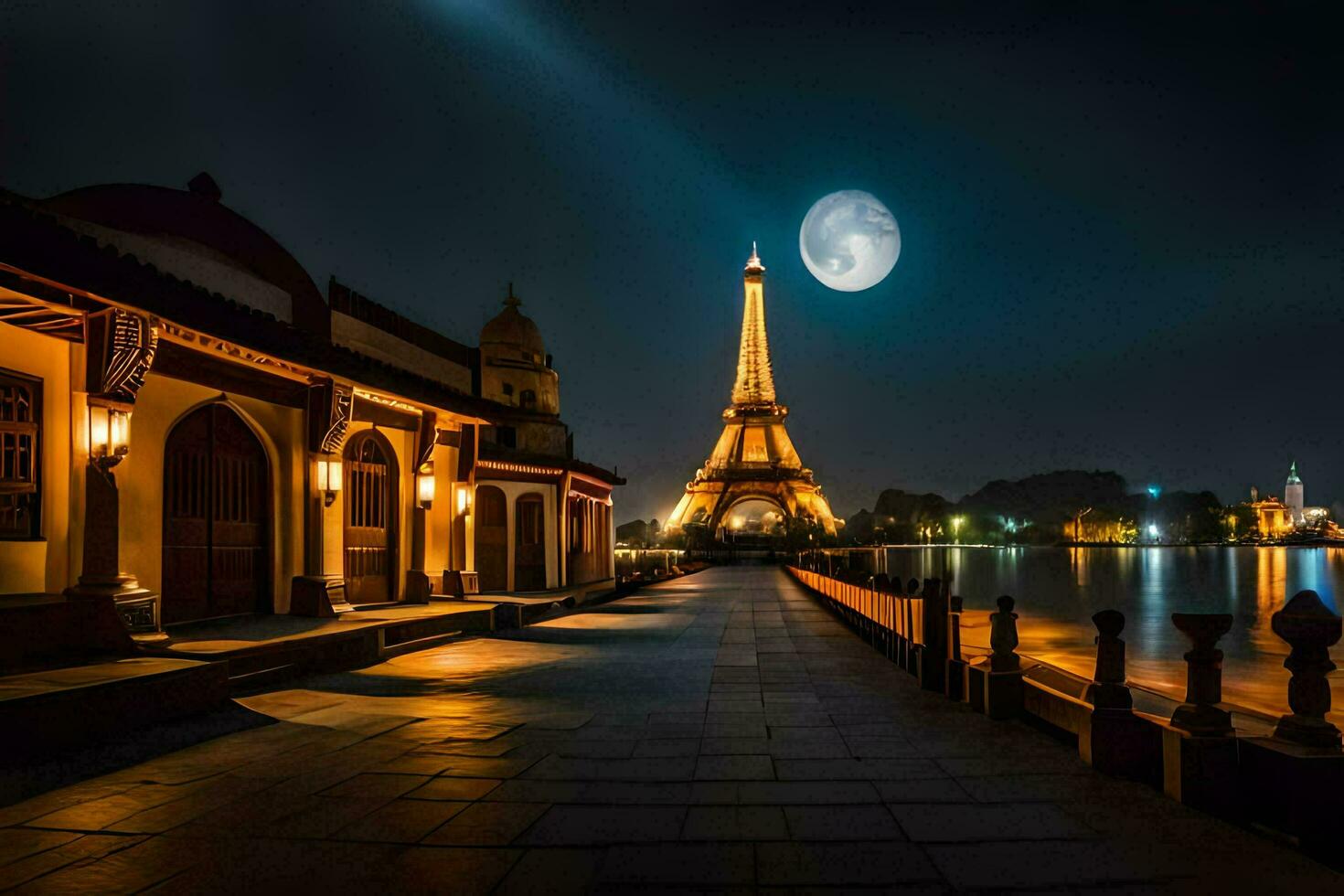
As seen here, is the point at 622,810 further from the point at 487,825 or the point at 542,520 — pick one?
the point at 542,520

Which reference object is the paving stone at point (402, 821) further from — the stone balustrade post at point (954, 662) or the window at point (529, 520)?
the window at point (529, 520)

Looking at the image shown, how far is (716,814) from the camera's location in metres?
4.55

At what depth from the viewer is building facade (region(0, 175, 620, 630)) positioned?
868cm

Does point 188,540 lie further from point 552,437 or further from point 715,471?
point 715,471

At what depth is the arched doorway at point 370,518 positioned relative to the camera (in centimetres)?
1470

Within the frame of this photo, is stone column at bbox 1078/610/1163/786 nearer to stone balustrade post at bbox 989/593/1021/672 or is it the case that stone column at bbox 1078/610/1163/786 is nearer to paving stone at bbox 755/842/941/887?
stone balustrade post at bbox 989/593/1021/672

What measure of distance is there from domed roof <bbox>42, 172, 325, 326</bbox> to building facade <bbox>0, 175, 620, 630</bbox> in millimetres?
39

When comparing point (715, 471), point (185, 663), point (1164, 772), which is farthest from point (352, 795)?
point (715, 471)

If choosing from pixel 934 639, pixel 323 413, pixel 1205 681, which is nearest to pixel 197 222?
pixel 323 413

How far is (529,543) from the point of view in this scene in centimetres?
2383

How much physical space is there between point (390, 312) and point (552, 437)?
12.3 metres

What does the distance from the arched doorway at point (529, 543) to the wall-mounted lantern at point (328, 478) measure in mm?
9849

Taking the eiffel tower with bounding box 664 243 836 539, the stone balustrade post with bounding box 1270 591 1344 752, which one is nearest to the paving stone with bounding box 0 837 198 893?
the stone balustrade post with bounding box 1270 591 1344 752

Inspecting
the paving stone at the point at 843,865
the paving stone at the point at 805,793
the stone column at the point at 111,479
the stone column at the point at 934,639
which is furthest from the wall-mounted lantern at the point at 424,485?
the paving stone at the point at 843,865
